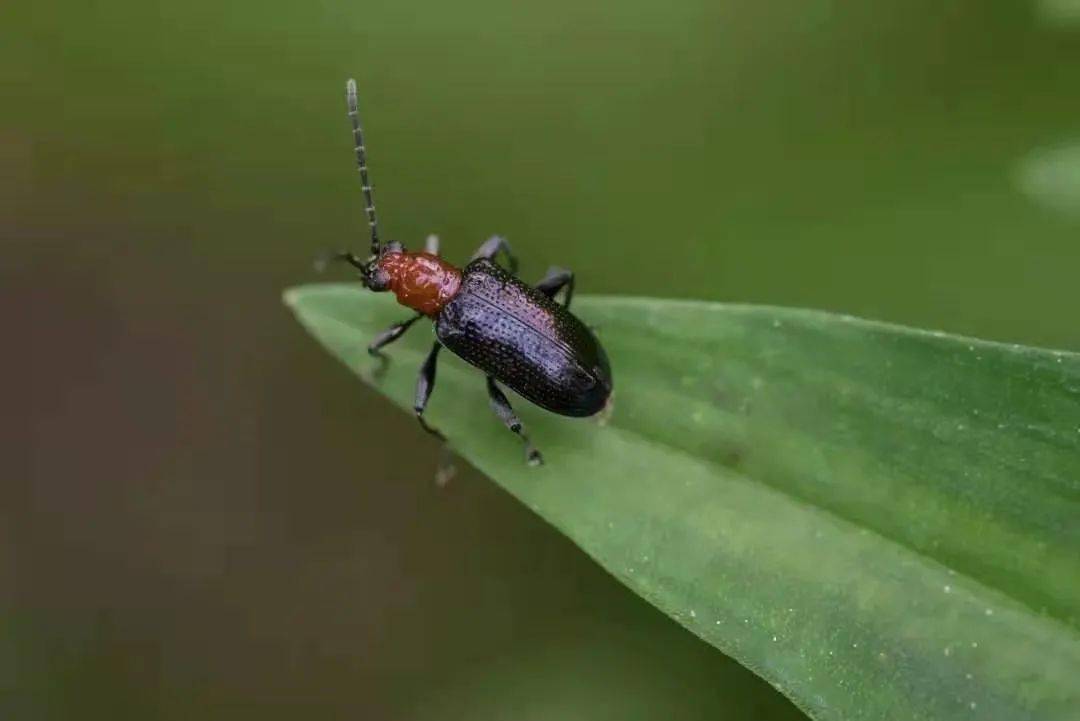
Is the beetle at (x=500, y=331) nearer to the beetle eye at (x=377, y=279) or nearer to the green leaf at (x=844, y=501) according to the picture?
the beetle eye at (x=377, y=279)

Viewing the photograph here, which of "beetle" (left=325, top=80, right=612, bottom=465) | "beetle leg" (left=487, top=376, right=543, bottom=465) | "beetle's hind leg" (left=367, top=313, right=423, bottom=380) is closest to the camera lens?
"beetle leg" (left=487, top=376, right=543, bottom=465)

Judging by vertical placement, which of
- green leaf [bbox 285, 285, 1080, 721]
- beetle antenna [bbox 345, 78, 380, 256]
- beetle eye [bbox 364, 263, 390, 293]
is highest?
beetle antenna [bbox 345, 78, 380, 256]

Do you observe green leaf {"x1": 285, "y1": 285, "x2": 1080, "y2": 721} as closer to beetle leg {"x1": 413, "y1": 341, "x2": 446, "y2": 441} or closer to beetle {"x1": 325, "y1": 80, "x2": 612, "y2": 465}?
beetle {"x1": 325, "y1": 80, "x2": 612, "y2": 465}

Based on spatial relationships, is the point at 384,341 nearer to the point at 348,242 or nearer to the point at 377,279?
the point at 377,279

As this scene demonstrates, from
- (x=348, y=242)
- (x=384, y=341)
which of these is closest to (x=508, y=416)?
(x=384, y=341)

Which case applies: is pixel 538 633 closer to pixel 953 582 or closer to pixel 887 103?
pixel 953 582

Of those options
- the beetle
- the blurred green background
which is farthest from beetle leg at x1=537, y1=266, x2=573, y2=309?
the blurred green background
